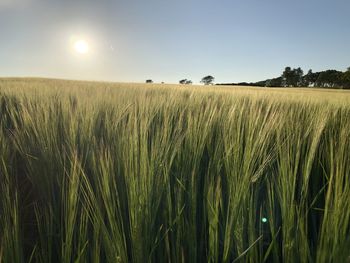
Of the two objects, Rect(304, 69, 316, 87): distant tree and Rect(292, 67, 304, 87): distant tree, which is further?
Rect(304, 69, 316, 87): distant tree

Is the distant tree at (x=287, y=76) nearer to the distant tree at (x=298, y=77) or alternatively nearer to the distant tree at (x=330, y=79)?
the distant tree at (x=298, y=77)

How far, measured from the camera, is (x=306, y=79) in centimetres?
3962

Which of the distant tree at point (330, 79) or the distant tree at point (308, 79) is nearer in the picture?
the distant tree at point (330, 79)

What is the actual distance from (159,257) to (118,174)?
22 centimetres

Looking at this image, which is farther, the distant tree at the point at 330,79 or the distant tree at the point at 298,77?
the distant tree at the point at 298,77

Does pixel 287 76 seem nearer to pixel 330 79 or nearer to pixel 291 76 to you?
pixel 291 76

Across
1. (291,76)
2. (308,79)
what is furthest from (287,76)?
(308,79)

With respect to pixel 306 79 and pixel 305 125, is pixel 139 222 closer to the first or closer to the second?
pixel 305 125

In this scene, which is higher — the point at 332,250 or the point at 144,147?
the point at 144,147

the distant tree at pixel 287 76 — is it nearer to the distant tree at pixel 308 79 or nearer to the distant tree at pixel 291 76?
the distant tree at pixel 291 76

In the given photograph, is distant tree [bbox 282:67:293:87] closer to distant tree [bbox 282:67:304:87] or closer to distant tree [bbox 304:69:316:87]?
distant tree [bbox 282:67:304:87]

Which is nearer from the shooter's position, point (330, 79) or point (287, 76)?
point (330, 79)

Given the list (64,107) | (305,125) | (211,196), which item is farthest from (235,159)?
(64,107)

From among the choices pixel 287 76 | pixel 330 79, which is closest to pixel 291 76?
pixel 287 76
